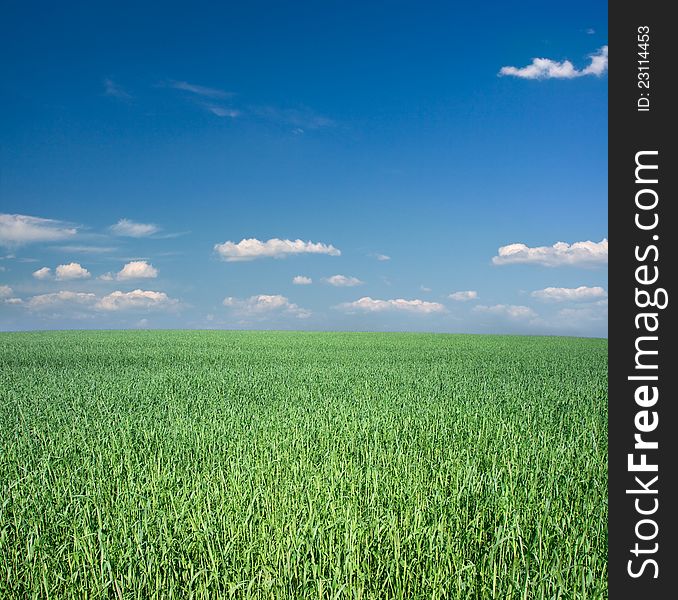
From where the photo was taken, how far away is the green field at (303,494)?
4086 millimetres

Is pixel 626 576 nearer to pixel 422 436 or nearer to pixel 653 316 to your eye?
pixel 653 316

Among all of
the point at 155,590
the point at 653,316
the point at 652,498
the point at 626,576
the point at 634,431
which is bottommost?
the point at 155,590

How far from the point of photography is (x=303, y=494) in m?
5.47

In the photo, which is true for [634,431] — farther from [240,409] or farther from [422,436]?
[240,409]

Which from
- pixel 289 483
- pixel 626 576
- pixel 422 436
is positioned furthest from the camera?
pixel 422 436

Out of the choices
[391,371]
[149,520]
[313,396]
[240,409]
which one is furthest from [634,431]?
[391,371]

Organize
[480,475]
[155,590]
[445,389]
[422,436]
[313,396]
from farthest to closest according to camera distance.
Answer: [445,389]
[313,396]
[422,436]
[480,475]
[155,590]

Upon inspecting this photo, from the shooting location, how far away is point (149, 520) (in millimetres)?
4930

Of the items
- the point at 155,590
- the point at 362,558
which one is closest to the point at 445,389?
the point at 362,558

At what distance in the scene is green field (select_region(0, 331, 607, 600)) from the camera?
4086 millimetres

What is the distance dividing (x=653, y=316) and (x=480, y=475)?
3429mm

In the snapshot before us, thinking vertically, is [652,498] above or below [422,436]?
above

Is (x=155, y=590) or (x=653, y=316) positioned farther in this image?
(x=155, y=590)

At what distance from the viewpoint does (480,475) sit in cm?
634
